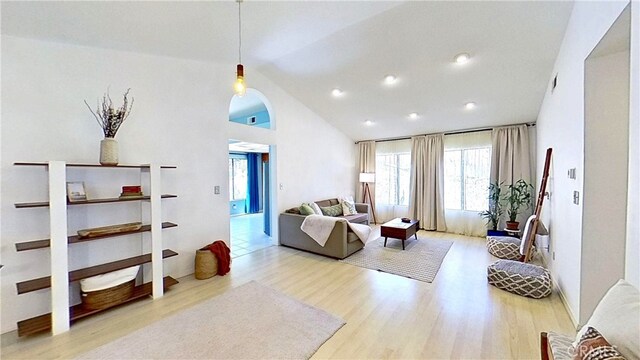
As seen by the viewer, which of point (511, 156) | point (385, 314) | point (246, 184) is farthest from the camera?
point (246, 184)

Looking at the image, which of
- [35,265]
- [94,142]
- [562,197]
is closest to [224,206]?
[94,142]

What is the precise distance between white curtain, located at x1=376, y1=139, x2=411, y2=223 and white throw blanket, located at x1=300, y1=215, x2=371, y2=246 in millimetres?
2600

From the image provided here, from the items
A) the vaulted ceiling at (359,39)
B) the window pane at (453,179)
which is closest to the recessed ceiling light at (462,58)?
the vaulted ceiling at (359,39)

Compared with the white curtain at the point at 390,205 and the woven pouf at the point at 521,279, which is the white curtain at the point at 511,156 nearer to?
the white curtain at the point at 390,205

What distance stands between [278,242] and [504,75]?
14.8 ft

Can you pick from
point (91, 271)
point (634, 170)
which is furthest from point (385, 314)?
point (91, 271)

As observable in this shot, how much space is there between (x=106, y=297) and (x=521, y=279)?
4.37 metres

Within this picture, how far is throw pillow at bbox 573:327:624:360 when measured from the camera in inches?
36.0

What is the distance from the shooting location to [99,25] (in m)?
2.26

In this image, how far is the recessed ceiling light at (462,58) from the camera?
3096 mm

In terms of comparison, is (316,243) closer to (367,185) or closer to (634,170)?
(367,185)

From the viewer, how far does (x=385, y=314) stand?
7.84 ft

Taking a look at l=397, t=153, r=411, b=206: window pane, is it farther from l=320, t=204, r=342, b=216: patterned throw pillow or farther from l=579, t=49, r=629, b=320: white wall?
l=579, t=49, r=629, b=320: white wall

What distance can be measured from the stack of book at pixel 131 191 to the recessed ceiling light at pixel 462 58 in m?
4.20
